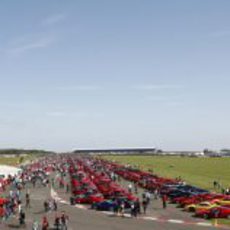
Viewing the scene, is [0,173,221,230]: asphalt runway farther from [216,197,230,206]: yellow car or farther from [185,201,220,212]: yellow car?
[216,197,230,206]: yellow car

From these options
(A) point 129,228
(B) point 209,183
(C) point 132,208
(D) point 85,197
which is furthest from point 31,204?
(B) point 209,183

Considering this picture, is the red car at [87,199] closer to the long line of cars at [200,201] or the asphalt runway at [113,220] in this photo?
the asphalt runway at [113,220]

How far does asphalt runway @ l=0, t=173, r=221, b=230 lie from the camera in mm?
41250

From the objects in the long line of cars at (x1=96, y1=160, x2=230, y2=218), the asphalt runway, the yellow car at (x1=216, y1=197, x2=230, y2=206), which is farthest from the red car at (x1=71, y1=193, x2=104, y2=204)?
the yellow car at (x1=216, y1=197, x2=230, y2=206)

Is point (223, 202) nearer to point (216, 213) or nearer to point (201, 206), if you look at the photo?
point (201, 206)

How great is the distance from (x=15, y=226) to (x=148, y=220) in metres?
11.6

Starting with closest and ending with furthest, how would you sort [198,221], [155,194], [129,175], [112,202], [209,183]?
1. [198,221]
2. [112,202]
3. [155,194]
4. [209,183]
5. [129,175]

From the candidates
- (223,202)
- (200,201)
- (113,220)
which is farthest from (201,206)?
(113,220)

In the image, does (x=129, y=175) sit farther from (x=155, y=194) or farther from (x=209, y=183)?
(x=155, y=194)

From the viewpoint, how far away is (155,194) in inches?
2527

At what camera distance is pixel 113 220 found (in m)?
45.1

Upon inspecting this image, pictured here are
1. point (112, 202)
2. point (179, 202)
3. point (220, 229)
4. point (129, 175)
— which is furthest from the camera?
point (129, 175)

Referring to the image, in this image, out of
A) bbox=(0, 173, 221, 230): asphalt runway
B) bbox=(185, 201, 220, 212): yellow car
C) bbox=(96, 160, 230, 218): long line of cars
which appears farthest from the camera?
bbox=(185, 201, 220, 212): yellow car

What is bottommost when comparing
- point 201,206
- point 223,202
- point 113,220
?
point 113,220
